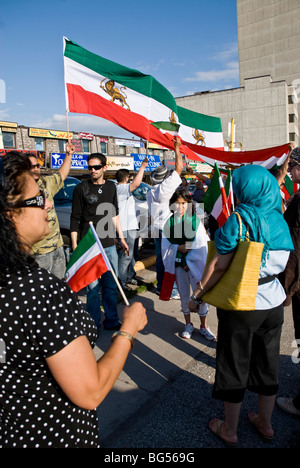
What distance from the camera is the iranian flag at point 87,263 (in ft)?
7.50

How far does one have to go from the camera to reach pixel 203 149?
5184 millimetres

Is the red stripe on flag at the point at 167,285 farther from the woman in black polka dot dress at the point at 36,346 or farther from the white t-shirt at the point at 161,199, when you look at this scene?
the woman in black polka dot dress at the point at 36,346

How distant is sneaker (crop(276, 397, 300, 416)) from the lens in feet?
8.98

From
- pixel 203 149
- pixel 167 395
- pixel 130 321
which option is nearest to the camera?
pixel 130 321

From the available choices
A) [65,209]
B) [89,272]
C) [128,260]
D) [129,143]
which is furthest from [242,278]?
[129,143]

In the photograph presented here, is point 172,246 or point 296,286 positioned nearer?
point 296,286

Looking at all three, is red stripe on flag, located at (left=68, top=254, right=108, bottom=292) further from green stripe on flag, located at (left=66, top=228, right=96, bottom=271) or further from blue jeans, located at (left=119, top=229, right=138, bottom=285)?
blue jeans, located at (left=119, top=229, right=138, bottom=285)

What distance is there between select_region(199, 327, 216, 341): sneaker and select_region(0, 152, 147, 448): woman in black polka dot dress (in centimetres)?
288

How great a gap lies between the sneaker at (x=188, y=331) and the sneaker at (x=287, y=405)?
138 centimetres

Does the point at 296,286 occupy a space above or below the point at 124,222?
below

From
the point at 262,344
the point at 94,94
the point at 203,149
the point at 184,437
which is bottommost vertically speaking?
the point at 184,437

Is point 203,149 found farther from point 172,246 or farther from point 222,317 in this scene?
point 222,317

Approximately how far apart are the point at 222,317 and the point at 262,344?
1.11 ft
